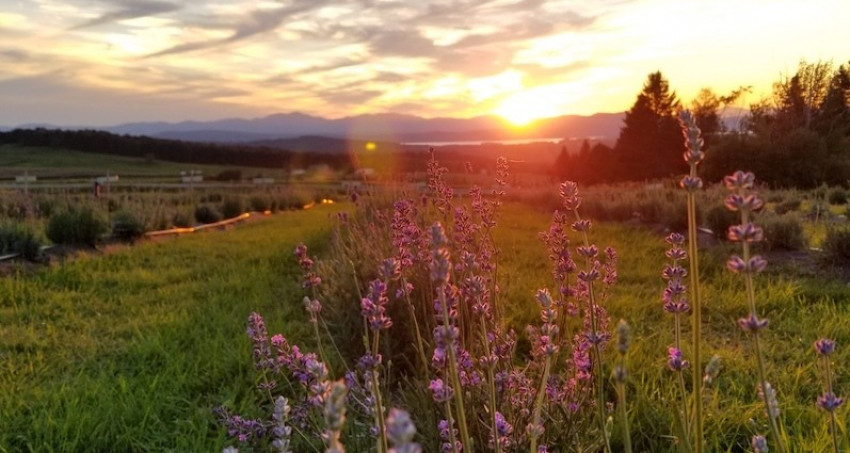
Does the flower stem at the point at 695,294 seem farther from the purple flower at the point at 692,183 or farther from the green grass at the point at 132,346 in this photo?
the green grass at the point at 132,346

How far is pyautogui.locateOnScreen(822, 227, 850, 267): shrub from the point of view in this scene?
22.2 ft

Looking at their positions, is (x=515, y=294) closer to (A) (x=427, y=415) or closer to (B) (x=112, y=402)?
(A) (x=427, y=415)

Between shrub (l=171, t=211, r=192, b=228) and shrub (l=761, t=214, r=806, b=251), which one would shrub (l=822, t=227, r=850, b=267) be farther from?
shrub (l=171, t=211, r=192, b=228)

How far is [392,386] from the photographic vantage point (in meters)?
3.87

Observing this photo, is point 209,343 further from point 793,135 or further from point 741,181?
point 793,135

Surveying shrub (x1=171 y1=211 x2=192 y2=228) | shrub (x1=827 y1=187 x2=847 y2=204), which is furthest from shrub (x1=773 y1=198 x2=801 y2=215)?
shrub (x1=171 y1=211 x2=192 y2=228)

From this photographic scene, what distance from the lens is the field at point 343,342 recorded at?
9.34 ft

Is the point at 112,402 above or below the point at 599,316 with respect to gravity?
below

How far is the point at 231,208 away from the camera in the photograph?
17.2 metres

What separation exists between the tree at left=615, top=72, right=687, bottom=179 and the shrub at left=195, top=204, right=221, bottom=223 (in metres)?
35.0

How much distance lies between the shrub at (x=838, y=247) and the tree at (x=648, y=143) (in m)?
37.8

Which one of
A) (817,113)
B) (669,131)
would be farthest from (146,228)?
(669,131)

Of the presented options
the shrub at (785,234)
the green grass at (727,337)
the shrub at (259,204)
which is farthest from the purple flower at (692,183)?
the shrub at (259,204)

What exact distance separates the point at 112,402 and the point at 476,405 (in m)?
2.20
